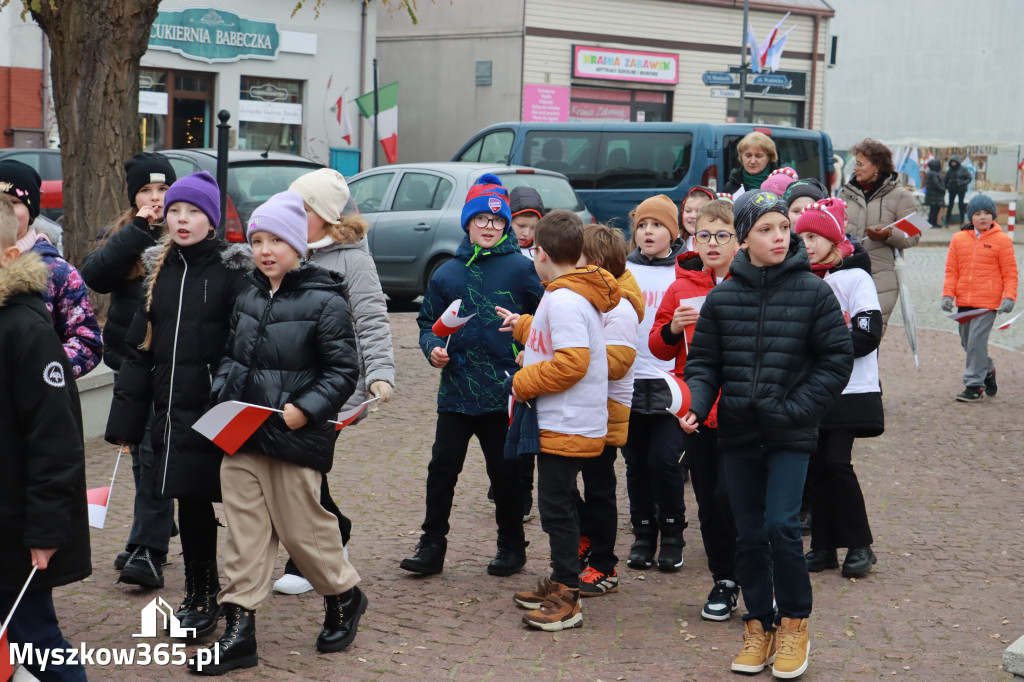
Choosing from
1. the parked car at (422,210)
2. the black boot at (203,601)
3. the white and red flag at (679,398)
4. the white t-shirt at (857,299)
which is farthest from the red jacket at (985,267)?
the black boot at (203,601)

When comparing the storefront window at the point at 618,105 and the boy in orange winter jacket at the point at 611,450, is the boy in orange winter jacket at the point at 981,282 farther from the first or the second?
the storefront window at the point at 618,105

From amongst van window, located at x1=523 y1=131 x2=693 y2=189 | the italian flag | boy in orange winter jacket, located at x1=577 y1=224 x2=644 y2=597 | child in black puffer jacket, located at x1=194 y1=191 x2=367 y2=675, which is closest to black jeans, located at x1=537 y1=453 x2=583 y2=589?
boy in orange winter jacket, located at x1=577 y1=224 x2=644 y2=597

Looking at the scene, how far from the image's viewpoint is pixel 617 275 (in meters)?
5.45

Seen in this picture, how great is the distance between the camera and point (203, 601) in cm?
488

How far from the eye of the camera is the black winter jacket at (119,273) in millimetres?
5445

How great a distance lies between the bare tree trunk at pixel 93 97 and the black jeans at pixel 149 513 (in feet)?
14.7

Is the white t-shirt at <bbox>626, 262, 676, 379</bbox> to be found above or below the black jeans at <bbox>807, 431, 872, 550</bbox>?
above

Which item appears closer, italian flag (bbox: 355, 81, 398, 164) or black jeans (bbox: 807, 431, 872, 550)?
black jeans (bbox: 807, 431, 872, 550)

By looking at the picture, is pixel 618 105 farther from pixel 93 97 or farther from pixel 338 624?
pixel 338 624

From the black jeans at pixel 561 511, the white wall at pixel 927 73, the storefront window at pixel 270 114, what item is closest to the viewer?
the black jeans at pixel 561 511

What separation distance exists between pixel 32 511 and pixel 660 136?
14.5 m

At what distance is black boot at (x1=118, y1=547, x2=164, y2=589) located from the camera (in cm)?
530

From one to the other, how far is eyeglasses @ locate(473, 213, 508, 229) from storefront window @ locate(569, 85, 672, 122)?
84.1 feet

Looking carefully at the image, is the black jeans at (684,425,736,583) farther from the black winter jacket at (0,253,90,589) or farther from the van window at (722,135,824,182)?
the van window at (722,135,824,182)
